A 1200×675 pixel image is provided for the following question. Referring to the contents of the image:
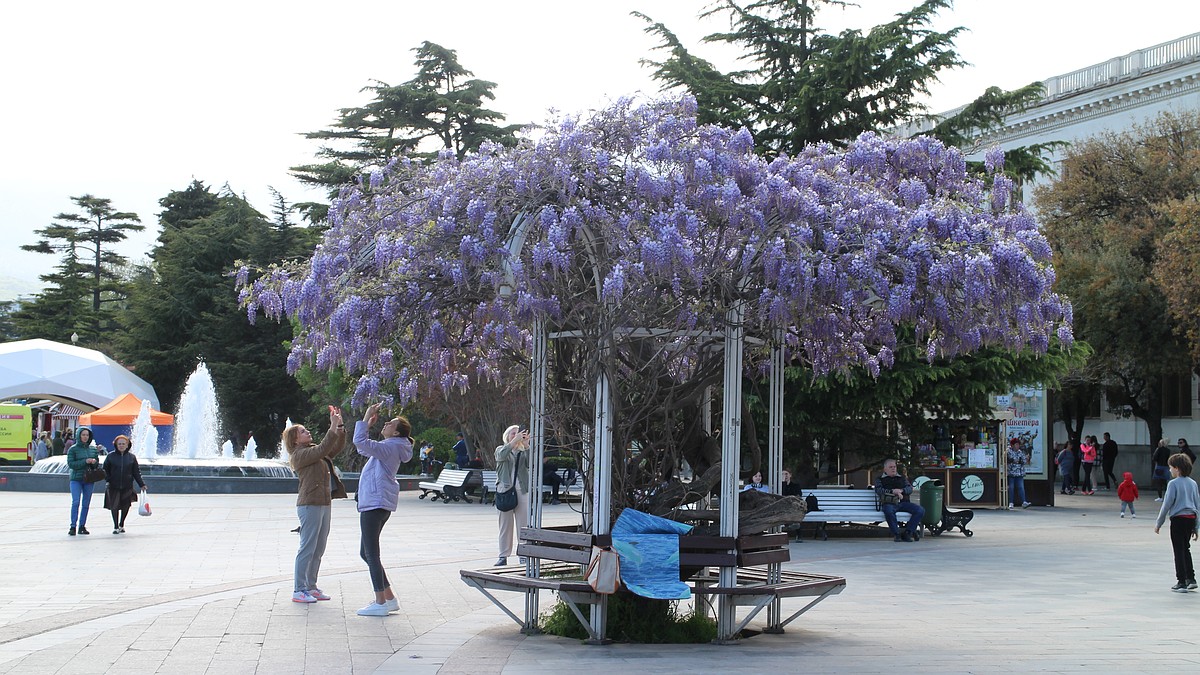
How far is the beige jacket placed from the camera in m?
11.7

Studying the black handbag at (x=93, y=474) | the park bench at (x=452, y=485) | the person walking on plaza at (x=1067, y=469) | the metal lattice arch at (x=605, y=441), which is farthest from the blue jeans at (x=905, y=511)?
the person walking on plaza at (x=1067, y=469)

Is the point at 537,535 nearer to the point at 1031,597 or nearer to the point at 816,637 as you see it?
the point at 816,637

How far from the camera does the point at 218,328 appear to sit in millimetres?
63250

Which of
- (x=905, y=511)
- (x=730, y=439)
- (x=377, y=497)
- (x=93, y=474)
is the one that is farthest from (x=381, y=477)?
(x=905, y=511)

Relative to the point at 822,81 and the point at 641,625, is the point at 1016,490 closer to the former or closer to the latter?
the point at 822,81

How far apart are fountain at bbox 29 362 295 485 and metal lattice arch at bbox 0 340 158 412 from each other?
8.76 m

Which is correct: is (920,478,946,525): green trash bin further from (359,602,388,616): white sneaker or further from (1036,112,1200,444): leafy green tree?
(1036,112,1200,444): leafy green tree

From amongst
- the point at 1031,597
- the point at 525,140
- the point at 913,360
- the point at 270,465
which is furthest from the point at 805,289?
the point at 270,465

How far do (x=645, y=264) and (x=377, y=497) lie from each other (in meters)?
3.53

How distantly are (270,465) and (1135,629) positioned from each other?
28.9 m

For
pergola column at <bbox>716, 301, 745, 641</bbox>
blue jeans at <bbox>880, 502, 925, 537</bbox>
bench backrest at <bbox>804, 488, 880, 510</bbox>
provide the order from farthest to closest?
1. bench backrest at <bbox>804, 488, 880, 510</bbox>
2. blue jeans at <bbox>880, 502, 925, 537</bbox>
3. pergola column at <bbox>716, 301, 745, 641</bbox>

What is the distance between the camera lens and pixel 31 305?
286 feet

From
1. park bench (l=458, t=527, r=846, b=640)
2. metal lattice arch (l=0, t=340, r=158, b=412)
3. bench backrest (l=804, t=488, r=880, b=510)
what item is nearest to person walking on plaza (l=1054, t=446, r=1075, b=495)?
bench backrest (l=804, t=488, r=880, b=510)

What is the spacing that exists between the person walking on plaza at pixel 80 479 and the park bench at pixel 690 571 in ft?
37.0
